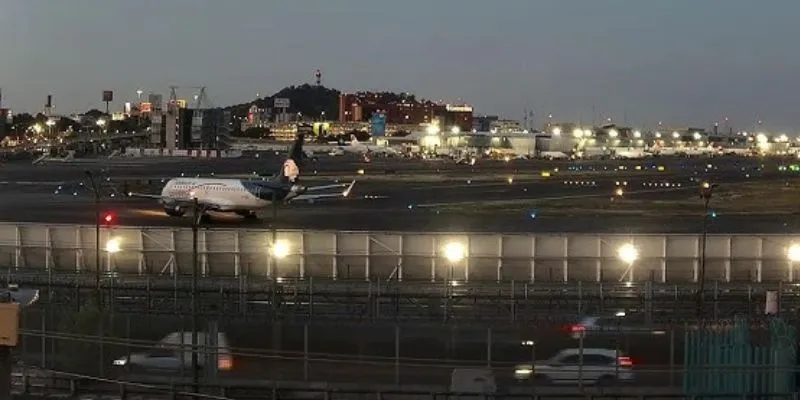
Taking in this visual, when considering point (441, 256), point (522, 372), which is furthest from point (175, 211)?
point (522, 372)

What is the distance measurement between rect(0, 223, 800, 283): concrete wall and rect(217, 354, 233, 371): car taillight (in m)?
14.5

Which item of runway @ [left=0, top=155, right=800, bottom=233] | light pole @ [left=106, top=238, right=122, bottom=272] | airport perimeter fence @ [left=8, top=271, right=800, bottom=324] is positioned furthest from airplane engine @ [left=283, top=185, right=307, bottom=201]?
airport perimeter fence @ [left=8, top=271, right=800, bottom=324]

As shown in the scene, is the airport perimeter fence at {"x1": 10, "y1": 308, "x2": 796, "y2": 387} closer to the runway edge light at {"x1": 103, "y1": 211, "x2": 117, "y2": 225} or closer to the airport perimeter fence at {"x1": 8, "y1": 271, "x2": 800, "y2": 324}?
the airport perimeter fence at {"x1": 8, "y1": 271, "x2": 800, "y2": 324}

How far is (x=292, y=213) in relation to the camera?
59500mm

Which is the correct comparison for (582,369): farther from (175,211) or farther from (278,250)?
(175,211)

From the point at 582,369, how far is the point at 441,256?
1639cm

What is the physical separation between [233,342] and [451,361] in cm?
457

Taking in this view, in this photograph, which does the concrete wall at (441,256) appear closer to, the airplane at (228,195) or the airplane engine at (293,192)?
the airplane at (228,195)

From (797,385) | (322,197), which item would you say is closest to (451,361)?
(797,385)

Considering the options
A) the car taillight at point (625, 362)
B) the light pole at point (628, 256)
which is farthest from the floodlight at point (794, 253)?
the car taillight at point (625, 362)

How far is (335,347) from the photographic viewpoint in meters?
21.1

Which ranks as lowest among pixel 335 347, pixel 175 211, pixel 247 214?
pixel 335 347

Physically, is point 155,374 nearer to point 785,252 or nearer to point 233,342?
point 233,342

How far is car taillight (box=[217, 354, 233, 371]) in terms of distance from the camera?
20.3 meters
